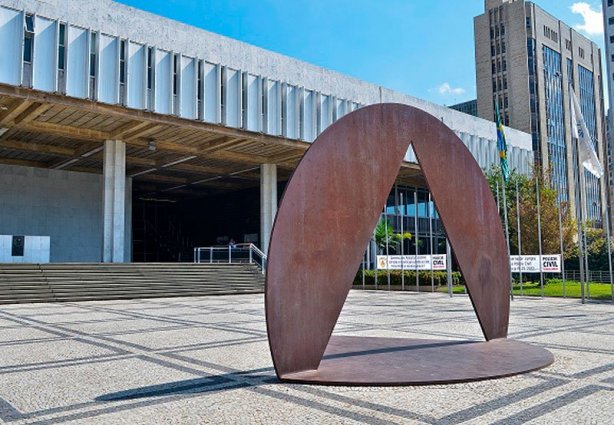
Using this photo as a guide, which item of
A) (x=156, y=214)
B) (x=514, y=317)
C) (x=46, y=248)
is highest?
(x=156, y=214)

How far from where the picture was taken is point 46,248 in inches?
1032

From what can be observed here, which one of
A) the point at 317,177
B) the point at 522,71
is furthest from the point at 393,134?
the point at 522,71

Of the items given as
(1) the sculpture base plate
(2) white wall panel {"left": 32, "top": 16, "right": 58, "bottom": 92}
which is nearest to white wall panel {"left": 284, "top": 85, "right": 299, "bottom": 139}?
(2) white wall panel {"left": 32, "top": 16, "right": 58, "bottom": 92}

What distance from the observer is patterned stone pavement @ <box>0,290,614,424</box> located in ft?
15.1

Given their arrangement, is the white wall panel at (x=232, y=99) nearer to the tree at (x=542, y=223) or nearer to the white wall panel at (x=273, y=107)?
the white wall panel at (x=273, y=107)

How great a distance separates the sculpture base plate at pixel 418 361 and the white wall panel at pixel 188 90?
18.7 metres

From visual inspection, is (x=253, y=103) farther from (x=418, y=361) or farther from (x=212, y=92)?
(x=418, y=361)

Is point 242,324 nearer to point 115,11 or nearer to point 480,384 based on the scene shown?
point 480,384

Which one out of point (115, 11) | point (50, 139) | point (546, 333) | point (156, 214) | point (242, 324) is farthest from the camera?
point (156, 214)

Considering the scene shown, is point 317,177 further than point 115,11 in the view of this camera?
No

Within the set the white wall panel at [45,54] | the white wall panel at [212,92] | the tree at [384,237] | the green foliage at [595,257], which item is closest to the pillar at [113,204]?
the white wall panel at [212,92]

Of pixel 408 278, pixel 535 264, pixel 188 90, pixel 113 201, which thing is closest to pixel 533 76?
pixel 408 278

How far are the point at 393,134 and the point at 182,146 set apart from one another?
24260 mm

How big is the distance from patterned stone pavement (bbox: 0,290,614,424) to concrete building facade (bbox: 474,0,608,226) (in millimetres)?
69188
